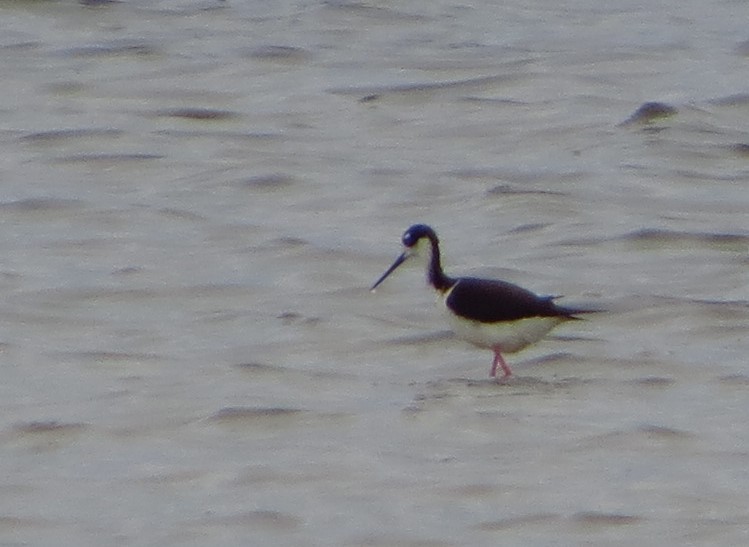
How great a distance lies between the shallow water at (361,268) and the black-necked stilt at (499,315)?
0.85 feet

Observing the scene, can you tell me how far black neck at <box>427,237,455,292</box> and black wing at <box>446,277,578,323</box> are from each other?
333 mm

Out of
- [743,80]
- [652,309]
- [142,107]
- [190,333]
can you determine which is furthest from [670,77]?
[190,333]

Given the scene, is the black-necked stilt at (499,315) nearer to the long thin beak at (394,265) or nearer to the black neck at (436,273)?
the black neck at (436,273)

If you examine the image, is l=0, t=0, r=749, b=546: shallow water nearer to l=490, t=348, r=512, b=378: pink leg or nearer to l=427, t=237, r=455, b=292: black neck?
l=490, t=348, r=512, b=378: pink leg

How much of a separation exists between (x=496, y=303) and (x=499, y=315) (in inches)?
5.7

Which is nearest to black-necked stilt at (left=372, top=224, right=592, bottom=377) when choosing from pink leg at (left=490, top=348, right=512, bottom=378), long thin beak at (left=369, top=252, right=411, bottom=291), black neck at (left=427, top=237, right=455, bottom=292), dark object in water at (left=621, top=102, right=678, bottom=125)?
pink leg at (left=490, top=348, right=512, bottom=378)

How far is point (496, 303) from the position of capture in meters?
11.5

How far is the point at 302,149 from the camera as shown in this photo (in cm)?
1652

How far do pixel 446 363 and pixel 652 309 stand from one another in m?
1.37

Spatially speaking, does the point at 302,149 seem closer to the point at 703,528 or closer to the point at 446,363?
the point at 446,363

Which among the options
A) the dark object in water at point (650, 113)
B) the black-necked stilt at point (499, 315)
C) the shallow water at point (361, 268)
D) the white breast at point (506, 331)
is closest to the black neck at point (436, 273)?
the black-necked stilt at point (499, 315)

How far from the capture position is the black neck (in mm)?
12070

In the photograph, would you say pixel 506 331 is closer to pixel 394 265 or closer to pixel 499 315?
pixel 499 315

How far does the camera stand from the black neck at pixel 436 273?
12.1 m
